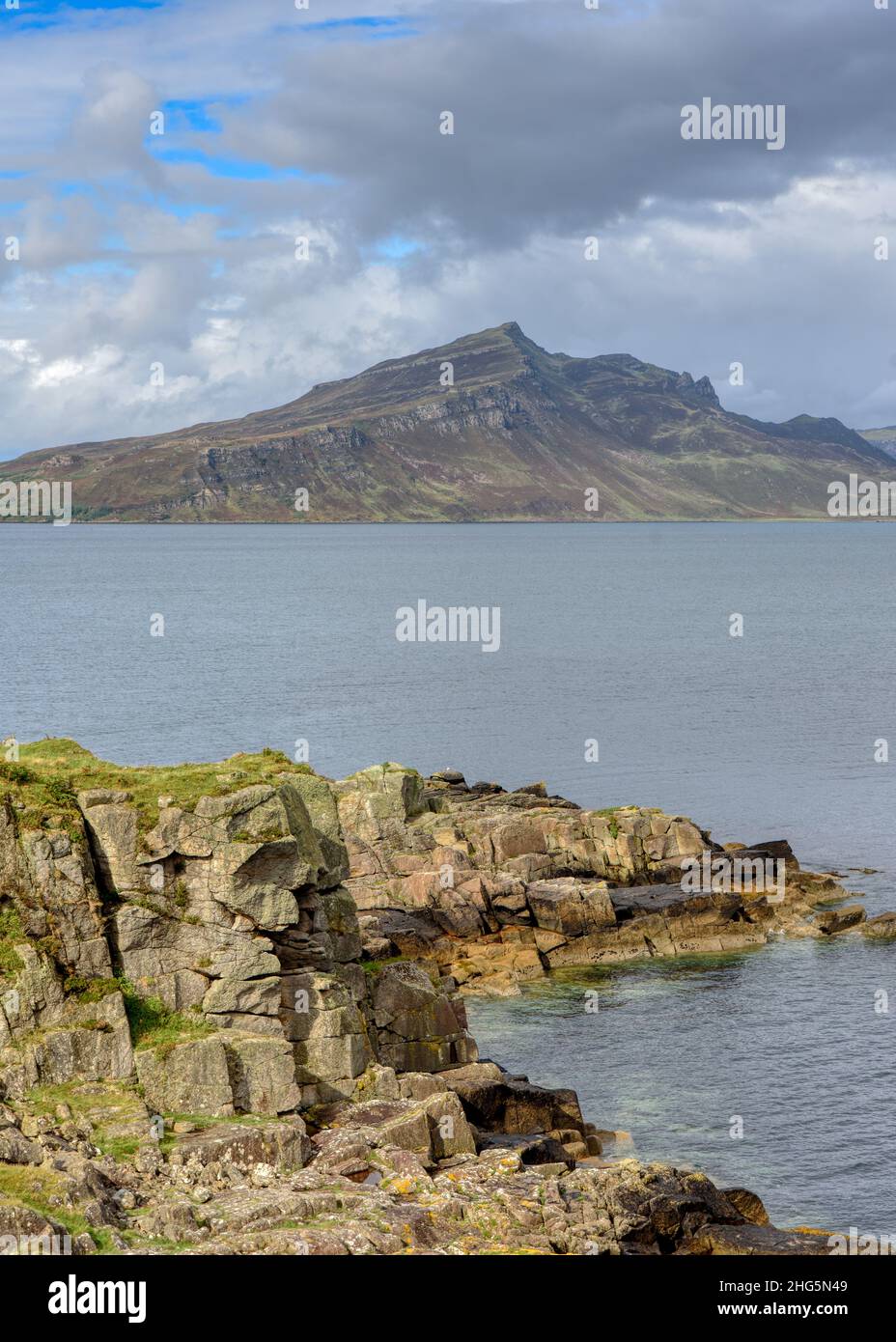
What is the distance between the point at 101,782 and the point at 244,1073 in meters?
9.09

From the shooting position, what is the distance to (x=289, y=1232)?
28969mm

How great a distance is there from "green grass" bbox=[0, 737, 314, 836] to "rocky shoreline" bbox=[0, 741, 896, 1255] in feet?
0.24

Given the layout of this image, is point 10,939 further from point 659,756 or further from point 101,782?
point 659,756

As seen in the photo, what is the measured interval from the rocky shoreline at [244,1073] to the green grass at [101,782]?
72 mm

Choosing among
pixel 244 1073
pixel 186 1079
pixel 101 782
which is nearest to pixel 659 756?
pixel 101 782

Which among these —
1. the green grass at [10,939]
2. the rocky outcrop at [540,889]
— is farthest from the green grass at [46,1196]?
the rocky outcrop at [540,889]

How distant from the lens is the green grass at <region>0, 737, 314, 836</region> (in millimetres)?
37344

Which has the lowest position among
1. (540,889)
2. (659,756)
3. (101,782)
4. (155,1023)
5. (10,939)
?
(540,889)

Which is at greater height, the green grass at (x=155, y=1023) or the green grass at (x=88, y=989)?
the green grass at (x=88, y=989)

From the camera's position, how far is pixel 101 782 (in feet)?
129

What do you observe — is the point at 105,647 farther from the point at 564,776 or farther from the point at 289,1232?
the point at 289,1232

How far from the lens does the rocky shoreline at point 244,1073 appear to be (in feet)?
99.1

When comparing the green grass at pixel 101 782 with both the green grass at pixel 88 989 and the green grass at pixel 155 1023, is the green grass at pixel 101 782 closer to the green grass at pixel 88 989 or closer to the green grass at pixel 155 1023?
the green grass at pixel 88 989
